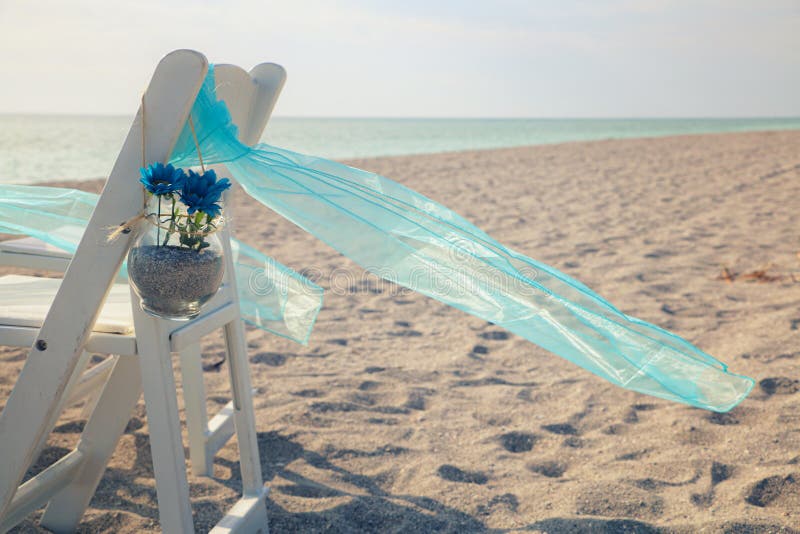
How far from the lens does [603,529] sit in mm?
1681

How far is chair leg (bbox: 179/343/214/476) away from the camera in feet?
6.55

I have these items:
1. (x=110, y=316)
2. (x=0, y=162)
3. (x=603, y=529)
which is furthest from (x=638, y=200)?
(x=0, y=162)

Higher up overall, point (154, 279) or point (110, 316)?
point (154, 279)

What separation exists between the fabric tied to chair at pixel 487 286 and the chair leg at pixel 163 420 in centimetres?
37

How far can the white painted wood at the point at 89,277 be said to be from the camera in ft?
3.81

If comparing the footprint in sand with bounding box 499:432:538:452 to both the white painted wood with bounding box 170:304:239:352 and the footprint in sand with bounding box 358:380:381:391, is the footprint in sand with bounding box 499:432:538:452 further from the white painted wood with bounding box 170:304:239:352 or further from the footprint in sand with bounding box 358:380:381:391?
the white painted wood with bounding box 170:304:239:352

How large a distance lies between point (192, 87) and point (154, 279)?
0.34 m

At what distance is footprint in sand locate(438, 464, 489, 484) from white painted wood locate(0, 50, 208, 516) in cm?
114

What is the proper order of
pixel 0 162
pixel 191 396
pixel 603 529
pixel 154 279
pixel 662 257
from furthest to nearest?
pixel 0 162 < pixel 662 257 < pixel 191 396 < pixel 603 529 < pixel 154 279

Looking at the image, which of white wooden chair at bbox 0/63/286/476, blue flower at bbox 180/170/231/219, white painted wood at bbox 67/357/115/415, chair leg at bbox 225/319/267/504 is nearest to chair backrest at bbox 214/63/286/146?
white wooden chair at bbox 0/63/286/476

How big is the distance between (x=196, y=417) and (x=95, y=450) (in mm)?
352

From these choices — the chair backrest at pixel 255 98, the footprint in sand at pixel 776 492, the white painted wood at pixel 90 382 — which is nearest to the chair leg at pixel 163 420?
the chair backrest at pixel 255 98

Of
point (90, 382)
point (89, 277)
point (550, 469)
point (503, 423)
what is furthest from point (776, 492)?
point (90, 382)

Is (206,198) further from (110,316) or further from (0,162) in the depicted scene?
(0,162)
